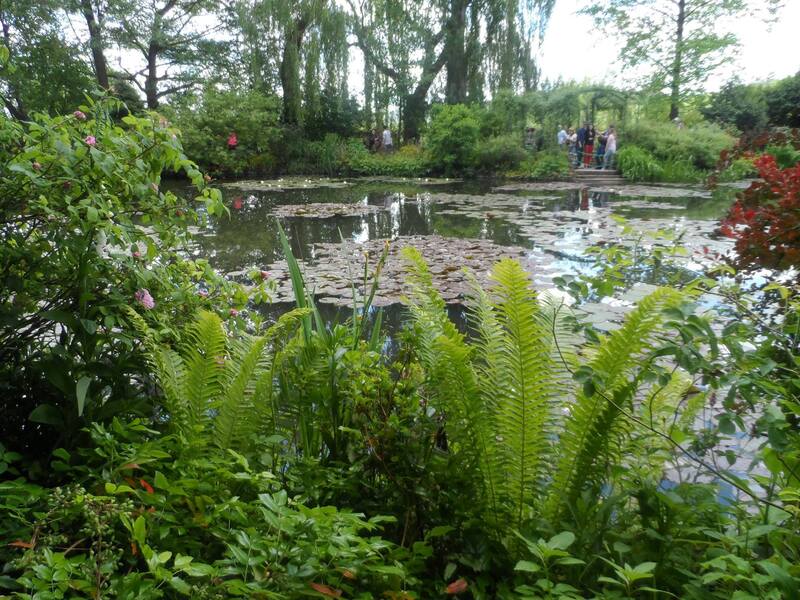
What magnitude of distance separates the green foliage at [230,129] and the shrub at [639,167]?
11.4m

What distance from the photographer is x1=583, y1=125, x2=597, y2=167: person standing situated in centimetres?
1770

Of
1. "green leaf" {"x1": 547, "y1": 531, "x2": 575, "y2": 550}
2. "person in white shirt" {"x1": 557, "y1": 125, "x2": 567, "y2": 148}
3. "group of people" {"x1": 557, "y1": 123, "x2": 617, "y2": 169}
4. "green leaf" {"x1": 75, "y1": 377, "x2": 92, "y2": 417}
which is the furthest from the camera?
"person in white shirt" {"x1": 557, "y1": 125, "x2": 567, "y2": 148}

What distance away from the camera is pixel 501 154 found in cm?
1705

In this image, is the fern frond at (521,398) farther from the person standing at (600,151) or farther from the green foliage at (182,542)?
the person standing at (600,151)

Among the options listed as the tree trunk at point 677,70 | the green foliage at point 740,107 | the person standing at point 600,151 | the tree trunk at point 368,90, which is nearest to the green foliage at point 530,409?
the person standing at point 600,151

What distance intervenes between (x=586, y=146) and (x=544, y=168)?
7.93ft

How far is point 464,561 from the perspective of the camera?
118 centimetres

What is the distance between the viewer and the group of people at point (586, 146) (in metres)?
17.5

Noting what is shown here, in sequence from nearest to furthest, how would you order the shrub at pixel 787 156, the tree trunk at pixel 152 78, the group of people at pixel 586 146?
the shrub at pixel 787 156
the group of people at pixel 586 146
the tree trunk at pixel 152 78

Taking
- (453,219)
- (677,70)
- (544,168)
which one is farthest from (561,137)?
(453,219)

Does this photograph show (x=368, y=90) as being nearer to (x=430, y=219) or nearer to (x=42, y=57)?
(x=42, y=57)

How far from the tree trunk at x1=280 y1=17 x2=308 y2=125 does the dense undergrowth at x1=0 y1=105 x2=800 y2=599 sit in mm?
17031

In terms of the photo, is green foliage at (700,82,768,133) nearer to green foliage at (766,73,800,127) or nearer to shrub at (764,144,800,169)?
green foliage at (766,73,800,127)

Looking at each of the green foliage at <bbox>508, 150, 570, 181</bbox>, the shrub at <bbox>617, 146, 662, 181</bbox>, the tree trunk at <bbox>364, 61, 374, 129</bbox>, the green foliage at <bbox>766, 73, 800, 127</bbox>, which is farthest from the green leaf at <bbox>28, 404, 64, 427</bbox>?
the green foliage at <bbox>766, 73, 800, 127</bbox>
